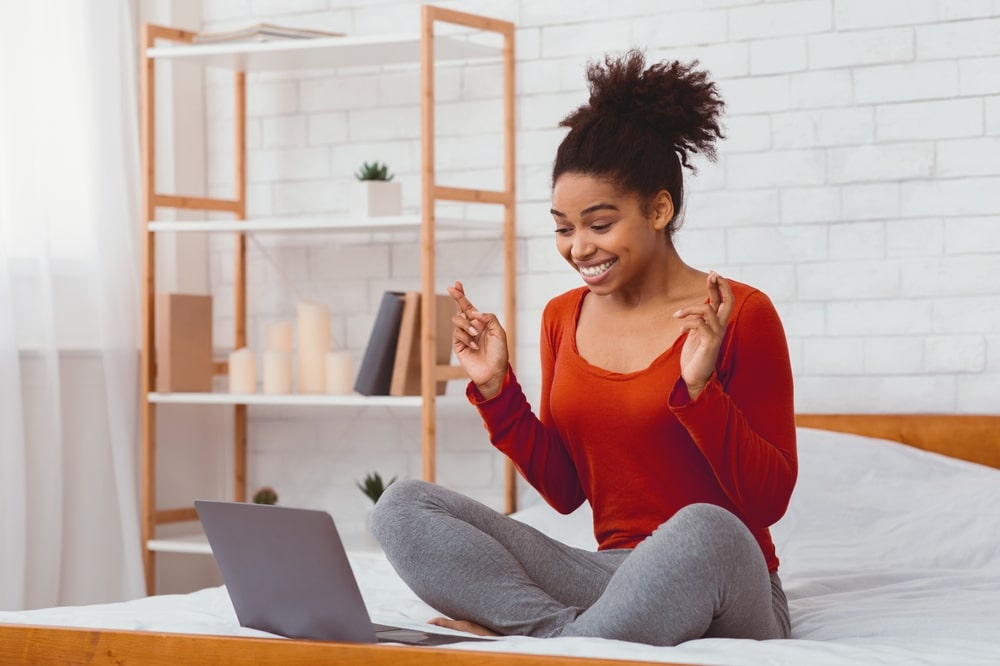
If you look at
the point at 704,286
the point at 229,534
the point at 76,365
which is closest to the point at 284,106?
the point at 76,365

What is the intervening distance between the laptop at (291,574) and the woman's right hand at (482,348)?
0.38 meters

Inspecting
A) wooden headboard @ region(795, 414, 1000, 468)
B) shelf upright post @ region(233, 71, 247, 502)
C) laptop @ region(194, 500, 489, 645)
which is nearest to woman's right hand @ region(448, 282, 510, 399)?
laptop @ region(194, 500, 489, 645)

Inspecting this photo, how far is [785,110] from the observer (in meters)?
2.92

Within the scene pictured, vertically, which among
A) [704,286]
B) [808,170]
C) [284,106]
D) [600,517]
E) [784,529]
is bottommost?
[784,529]

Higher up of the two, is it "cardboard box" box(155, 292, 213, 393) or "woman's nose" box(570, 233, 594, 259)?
"woman's nose" box(570, 233, 594, 259)

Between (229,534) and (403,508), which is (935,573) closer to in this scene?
(403,508)

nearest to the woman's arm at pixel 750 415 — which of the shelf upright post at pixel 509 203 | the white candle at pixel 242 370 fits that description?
the shelf upright post at pixel 509 203

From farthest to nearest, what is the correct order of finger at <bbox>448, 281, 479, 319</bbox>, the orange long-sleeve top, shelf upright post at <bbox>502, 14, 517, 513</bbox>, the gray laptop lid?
shelf upright post at <bbox>502, 14, 517, 513</bbox>
finger at <bbox>448, 281, 479, 319</bbox>
the orange long-sleeve top
the gray laptop lid

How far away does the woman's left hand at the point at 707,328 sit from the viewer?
4.95 feet

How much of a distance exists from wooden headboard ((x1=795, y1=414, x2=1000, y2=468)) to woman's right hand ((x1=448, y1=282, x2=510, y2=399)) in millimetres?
1209

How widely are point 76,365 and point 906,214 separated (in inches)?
74.3

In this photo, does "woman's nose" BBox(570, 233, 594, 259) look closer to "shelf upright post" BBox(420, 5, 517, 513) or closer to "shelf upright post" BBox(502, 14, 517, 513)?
"shelf upright post" BBox(420, 5, 517, 513)

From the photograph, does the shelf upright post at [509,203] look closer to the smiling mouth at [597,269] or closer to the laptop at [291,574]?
the smiling mouth at [597,269]

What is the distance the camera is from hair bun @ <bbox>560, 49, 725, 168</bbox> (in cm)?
181
